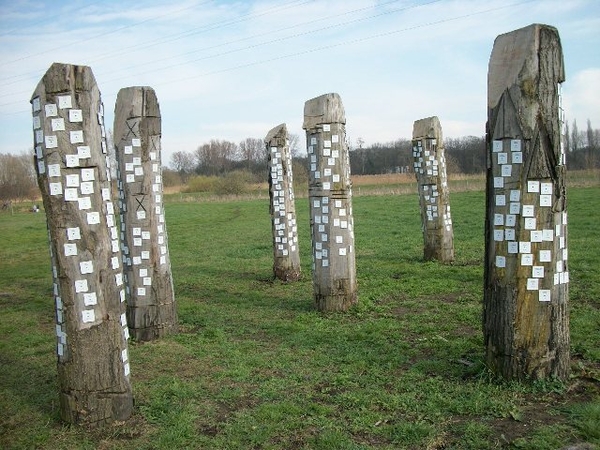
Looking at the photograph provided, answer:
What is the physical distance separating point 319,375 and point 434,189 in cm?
762

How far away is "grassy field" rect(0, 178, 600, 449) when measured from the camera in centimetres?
425

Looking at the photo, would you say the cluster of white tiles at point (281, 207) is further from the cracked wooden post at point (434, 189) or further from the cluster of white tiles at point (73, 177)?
the cluster of white tiles at point (73, 177)

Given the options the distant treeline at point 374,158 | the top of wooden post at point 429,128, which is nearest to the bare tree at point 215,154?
the distant treeline at point 374,158

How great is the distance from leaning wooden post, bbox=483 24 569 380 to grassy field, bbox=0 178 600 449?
355mm

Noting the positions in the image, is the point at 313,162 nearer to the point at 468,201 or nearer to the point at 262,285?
the point at 262,285

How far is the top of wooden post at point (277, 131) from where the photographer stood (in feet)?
38.0

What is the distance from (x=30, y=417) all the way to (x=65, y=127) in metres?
2.51

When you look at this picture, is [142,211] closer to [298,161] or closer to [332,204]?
[332,204]

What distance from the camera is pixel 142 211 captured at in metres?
7.21

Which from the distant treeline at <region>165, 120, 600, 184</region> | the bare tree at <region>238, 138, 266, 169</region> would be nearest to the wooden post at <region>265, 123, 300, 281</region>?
the distant treeline at <region>165, 120, 600, 184</region>

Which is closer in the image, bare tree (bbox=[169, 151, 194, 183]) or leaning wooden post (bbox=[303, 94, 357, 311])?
leaning wooden post (bbox=[303, 94, 357, 311])

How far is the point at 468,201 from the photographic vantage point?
81.4 ft

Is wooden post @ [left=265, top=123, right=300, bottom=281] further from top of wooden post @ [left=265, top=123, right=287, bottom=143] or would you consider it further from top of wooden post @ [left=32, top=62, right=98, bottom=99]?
top of wooden post @ [left=32, top=62, right=98, bottom=99]

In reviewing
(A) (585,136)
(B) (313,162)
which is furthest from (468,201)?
(A) (585,136)
